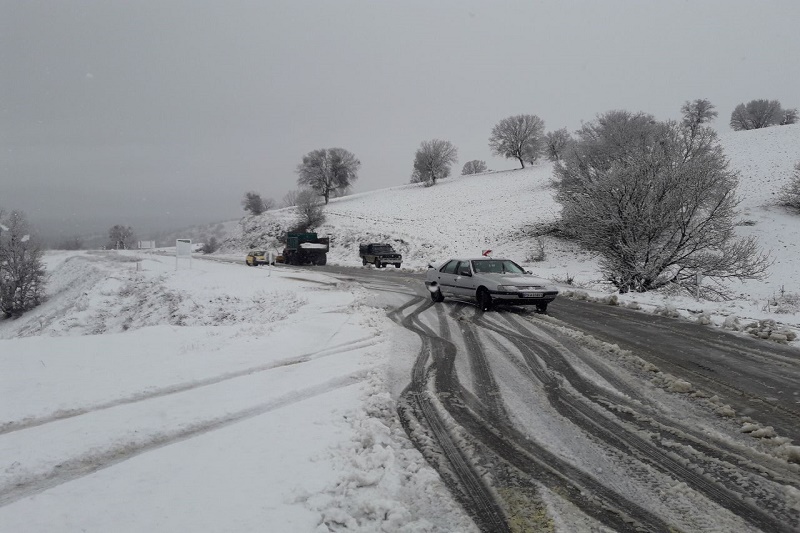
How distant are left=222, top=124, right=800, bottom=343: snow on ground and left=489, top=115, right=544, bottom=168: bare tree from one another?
11.0 ft

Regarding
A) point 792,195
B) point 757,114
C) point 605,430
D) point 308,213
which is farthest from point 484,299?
point 757,114

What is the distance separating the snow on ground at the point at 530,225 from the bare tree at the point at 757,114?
24726 mm

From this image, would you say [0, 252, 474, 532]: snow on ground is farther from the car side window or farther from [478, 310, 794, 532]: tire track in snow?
the car side window

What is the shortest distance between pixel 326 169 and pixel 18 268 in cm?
4525

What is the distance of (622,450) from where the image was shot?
3555 mm

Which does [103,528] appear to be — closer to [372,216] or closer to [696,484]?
[696,484]

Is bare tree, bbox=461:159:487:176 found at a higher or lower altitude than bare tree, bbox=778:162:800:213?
higher

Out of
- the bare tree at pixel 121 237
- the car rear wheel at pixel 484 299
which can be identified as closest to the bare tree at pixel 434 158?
the car rear wheel at pixel 484 299

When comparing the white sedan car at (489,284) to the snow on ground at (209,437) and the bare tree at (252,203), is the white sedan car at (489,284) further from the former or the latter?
the bare tree at (252,203)

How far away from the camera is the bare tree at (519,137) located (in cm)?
6950

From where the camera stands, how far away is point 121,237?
10619cm

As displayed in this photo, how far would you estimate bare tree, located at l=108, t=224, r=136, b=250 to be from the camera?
10509 cm

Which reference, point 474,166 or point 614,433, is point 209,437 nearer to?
point 614,433

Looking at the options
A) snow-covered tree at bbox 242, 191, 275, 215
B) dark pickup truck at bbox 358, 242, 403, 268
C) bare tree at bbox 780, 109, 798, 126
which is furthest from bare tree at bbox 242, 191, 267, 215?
bare tree at bbox 780, 109, 798, 126
